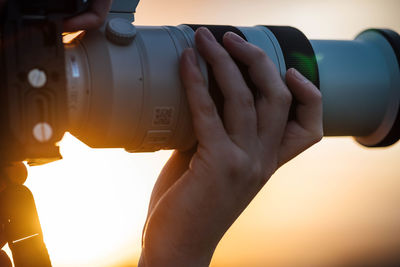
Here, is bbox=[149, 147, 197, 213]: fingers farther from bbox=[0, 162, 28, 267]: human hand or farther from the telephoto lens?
bbox=[0, 162, 28, 267]: human hand

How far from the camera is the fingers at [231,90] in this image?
0.69 metres

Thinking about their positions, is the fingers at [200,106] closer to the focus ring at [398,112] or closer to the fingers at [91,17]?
the fingers at [91,17]

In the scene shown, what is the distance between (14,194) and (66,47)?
175 mm

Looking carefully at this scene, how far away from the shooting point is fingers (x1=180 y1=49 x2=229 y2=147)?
67 centimetres

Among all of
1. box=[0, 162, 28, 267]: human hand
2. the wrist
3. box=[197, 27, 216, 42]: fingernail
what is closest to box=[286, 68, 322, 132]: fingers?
box=[197, 27, 216, 42]: fingernail

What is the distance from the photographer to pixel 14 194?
0.67 metres

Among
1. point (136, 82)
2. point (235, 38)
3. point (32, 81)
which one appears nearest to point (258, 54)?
point (235, 38)

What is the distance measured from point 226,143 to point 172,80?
0.31 ft

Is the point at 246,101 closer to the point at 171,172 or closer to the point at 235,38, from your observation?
the point at 235,38

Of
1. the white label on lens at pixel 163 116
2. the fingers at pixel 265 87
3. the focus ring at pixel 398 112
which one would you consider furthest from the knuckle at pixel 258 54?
the focus ring at pixel 398 112

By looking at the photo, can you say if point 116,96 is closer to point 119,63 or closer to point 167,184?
point 119,63

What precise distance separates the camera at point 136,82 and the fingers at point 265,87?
0.09 ft

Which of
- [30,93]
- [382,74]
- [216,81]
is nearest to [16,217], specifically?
[30,93]

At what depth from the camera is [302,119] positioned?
75cm
